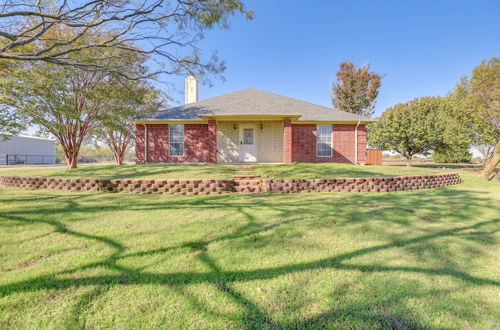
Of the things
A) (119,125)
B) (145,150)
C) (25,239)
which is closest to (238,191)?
(25,239)

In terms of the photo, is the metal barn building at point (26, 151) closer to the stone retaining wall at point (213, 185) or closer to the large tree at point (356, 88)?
the stone retaining wall at point (213, 185)

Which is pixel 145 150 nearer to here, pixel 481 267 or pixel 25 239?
pixel 25 239

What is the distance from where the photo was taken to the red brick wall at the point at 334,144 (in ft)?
42.8

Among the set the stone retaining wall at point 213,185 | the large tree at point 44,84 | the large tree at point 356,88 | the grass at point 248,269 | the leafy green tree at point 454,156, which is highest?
the large tree at point 356,88

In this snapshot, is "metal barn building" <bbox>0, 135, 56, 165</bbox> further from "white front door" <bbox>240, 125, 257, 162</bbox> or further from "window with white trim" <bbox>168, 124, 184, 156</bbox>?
"white front door" <bbox>240, 125, 257, 162</bbox>

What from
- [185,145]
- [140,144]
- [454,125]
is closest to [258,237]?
[185,145]

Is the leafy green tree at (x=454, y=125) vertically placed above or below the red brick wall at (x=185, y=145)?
above

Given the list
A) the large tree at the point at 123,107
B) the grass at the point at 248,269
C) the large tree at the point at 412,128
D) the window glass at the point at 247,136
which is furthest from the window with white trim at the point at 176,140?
the large tree at the point at 412,128

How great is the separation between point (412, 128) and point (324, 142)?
12908 millimetres

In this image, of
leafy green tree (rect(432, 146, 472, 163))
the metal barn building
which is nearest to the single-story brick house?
leafy green tree (rect(432, 146, 472, 163))

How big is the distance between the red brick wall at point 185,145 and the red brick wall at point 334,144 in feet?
17.3

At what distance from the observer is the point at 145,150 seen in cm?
1294

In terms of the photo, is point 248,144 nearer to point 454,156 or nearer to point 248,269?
point 248,269

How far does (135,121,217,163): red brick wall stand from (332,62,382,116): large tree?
1980 cm
